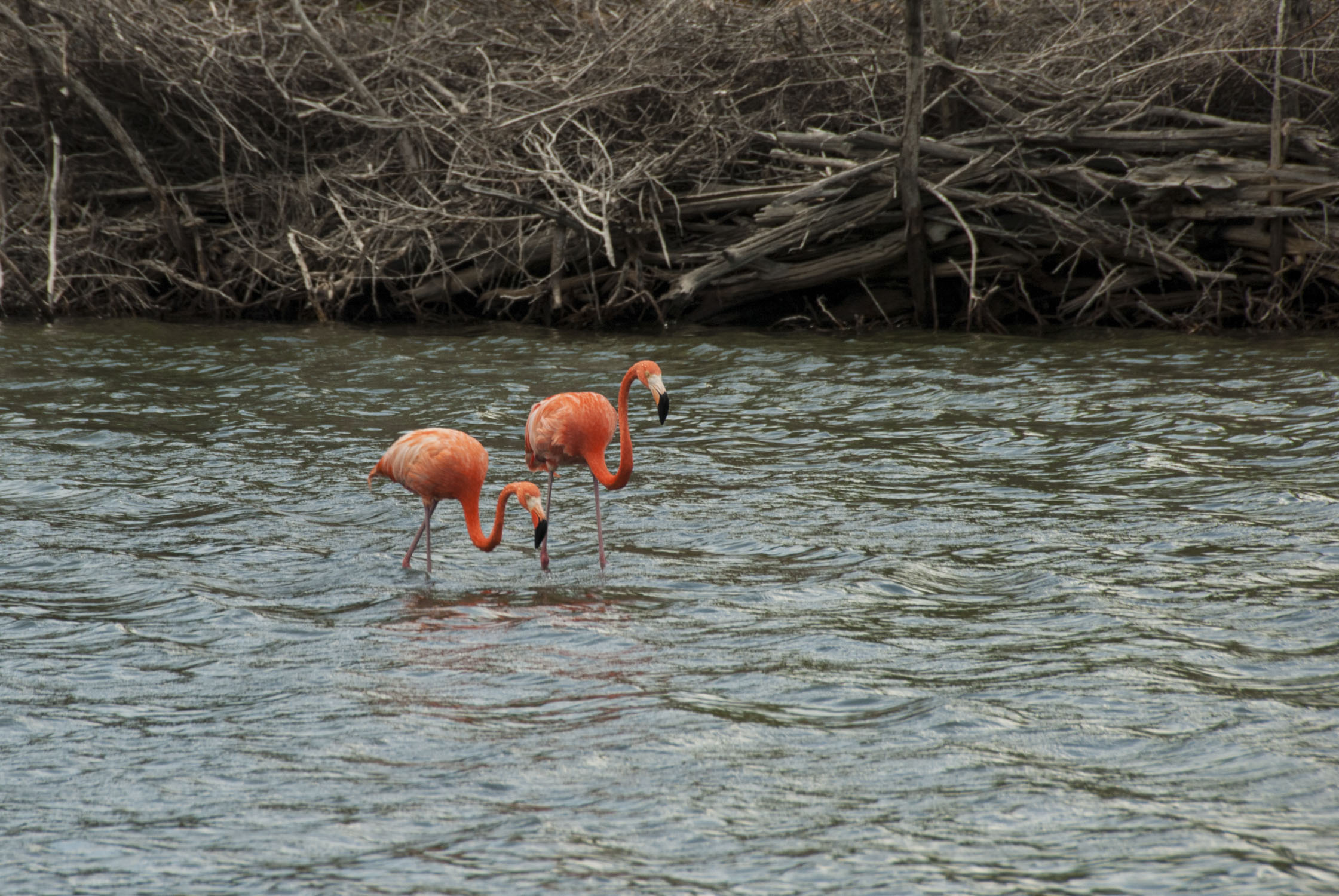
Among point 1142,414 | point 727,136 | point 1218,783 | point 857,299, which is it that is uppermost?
point 727,136

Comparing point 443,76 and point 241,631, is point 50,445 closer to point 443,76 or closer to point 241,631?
point 241,631

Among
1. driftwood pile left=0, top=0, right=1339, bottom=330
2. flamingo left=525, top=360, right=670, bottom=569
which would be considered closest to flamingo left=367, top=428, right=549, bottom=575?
flamingo left=525, top=360, right=670, bottom=569

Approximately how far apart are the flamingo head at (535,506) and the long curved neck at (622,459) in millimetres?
569

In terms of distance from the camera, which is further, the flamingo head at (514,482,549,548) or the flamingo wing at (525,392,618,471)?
the flamingo wing at (525,392,618,471)

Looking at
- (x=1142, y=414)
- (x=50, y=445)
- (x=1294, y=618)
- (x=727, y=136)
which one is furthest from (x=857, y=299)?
(x=1294, y=618)

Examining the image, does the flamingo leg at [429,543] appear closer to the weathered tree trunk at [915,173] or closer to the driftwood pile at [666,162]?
the driftwood pile at [666,162]

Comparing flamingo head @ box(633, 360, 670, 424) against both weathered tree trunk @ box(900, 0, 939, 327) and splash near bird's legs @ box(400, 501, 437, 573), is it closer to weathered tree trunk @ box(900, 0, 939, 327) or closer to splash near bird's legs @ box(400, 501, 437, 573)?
splash near bird's legs @ box(400, 501, 437, 573)

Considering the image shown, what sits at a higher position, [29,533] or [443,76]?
[443,76]

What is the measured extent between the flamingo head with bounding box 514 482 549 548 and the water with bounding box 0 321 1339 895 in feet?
1.06

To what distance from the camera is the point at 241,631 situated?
215 inches

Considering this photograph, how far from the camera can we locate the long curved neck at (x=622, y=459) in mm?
6770

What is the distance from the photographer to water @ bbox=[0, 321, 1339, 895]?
Answer: 3.60m

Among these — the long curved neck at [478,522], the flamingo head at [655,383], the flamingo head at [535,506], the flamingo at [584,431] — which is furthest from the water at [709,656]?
the flamingo head at [655,383]

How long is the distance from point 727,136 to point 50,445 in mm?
7248
